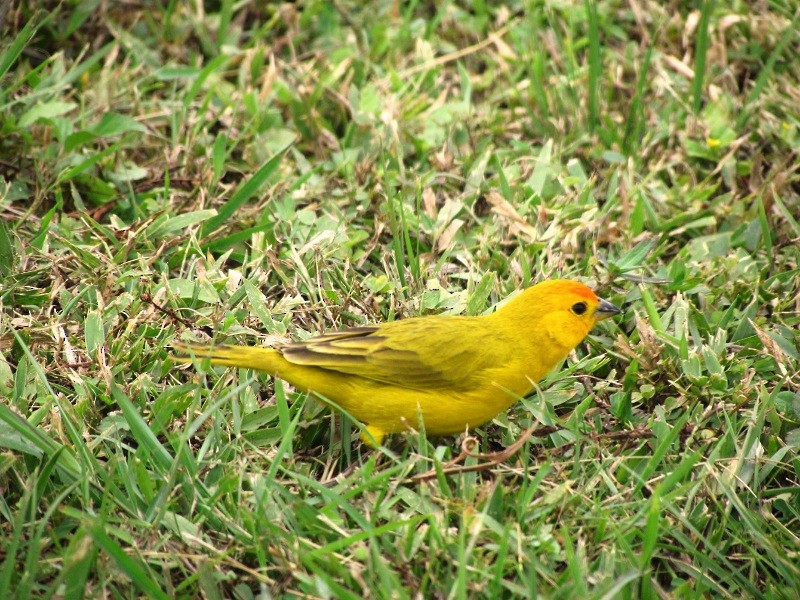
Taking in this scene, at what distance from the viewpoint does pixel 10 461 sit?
309 centimetres

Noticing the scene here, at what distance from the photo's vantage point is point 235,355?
11.3 feet

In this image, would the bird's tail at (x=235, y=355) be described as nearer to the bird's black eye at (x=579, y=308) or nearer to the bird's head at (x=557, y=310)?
the bird's head at (x=557, y=310)

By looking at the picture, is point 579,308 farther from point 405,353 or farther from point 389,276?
point 389,276

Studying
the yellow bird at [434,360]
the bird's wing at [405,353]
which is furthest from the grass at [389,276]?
the bird's wing at [405,353]

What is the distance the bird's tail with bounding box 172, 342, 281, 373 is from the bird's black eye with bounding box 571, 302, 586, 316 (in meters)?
1.20

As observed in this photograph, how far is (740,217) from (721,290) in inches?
25.1

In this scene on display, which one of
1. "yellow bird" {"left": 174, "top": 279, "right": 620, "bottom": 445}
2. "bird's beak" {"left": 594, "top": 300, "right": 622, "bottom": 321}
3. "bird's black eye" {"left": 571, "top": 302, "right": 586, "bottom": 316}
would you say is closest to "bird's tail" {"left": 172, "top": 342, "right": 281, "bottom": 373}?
"yellow bird" {"left": 174, "top": 279, "right": 620, "bottom": 445}

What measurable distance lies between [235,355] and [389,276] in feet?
3.30

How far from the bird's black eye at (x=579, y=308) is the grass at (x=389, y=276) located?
285 millimetres

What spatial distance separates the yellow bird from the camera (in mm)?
3520

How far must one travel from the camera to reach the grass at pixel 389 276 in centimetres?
308

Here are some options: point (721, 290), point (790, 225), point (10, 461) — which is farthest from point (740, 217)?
Answer: point (10, 461)

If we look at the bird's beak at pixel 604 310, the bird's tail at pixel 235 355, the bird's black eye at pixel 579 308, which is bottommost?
the bird's beak at pixel 604 310

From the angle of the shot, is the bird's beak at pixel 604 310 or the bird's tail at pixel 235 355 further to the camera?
the bird's beak at pixel 604 310
